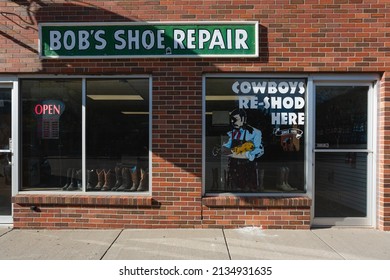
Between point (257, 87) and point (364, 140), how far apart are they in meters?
1.95

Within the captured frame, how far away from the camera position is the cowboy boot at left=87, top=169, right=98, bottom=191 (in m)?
6.37

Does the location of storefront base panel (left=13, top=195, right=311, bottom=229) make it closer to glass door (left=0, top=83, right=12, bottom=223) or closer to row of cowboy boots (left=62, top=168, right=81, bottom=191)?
row of cowboy boots (left=62, top=168, right=81, bottom=191)

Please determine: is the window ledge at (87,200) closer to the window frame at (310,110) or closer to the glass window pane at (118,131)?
the glass window pane at (118,131)

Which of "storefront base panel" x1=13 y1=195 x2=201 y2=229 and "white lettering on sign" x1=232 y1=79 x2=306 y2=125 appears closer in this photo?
"storefront base panel" x1=13 y1=195 x2=201 y2=229

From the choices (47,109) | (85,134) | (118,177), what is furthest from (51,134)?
(118,177)

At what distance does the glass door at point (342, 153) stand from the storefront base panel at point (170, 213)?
1.75 feet

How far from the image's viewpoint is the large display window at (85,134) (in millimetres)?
6309

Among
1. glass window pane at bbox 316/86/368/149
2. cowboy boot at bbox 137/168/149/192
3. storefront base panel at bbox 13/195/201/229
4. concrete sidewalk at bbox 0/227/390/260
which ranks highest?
glass window pane at bbox 316/86/368/149

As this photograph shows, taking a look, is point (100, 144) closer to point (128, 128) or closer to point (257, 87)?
point (128, 128)

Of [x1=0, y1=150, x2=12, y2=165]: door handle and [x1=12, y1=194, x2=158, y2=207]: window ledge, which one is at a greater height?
[x1=0, y1=150, x2=12, y2=165]: door handle

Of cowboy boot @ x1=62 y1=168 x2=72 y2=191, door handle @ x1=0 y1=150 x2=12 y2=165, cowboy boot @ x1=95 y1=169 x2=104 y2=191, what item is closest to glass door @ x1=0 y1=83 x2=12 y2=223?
door handle @ x1=0 y1=150 x2=12 y2=165

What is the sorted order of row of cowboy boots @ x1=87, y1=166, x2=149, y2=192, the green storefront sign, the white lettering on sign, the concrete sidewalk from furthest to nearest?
row of cowboy boots @ x1=87, y1=166, x2=149, y2=192 < the white lettering on sign < the green storefront sign < the concrete sidewalk

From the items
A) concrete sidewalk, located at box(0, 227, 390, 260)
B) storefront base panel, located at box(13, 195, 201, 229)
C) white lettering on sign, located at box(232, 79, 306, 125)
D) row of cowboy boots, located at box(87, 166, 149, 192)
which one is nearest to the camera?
concrete sidewalk, located at box(0, 227, 390, 260)

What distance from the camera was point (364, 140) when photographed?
6.35 m
